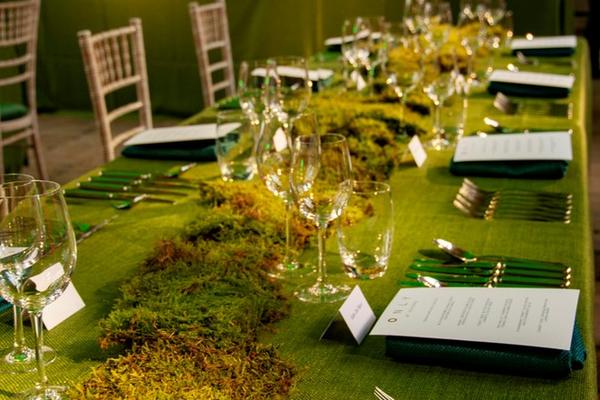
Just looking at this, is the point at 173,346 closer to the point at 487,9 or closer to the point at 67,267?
the point at 67,267

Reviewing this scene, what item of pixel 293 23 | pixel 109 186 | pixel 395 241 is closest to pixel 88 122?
pixel 293 23

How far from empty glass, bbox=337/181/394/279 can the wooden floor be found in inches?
102

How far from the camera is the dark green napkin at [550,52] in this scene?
3582 mm

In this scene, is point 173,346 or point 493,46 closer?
point 173,346

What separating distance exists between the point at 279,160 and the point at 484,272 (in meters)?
0.40

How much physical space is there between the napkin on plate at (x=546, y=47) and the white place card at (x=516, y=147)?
159 centimetres

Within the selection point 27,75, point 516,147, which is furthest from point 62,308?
point 27,75

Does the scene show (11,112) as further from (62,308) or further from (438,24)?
(62,308)

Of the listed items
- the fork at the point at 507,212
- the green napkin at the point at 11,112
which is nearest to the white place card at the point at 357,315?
the fork at the point at 507,212

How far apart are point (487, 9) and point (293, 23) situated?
2.62m

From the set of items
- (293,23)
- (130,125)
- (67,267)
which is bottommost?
(130,125)

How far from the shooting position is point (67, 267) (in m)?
0.97

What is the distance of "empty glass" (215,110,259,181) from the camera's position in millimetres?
1849

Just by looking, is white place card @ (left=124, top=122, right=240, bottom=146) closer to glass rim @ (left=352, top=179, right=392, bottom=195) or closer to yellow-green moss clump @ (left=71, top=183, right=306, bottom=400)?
yellow-green moss clump @ (left=71, top=183, right=306, bottom=400)
